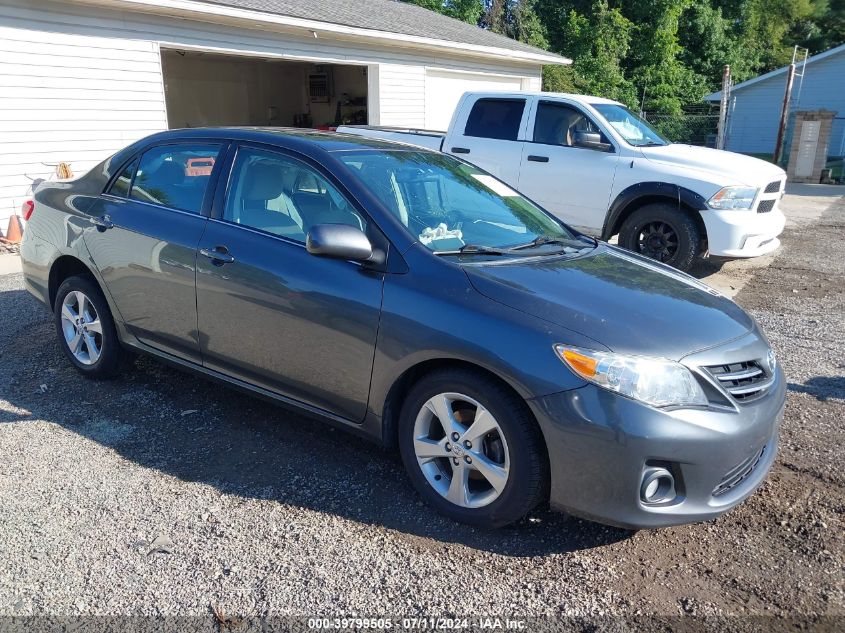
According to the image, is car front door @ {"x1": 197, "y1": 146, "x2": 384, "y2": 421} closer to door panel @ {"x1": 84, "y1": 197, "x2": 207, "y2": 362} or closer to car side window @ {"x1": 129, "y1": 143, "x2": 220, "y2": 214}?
door panel @ {"x1": 84, "y1": 197, "x2": 207, "y2": 362}

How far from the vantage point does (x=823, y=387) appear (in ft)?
15.8

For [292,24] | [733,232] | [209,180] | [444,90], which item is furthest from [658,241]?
[444,90]

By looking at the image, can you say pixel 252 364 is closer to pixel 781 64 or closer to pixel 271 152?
→ pixel 271 152

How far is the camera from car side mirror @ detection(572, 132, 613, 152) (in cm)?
797

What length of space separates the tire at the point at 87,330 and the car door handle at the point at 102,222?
1.28 feet

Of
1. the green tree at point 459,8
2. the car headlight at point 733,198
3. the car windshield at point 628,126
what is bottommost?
the car headlight at point 733,198

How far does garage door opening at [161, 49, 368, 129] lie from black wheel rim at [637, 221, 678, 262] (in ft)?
34.0

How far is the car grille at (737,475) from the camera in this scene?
2881 mm

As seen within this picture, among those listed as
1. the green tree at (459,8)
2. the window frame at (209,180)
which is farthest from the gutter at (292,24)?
the green tree at (459,8)

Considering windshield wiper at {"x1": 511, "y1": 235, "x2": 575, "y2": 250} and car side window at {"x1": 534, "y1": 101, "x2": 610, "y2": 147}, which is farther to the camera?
car side window at {"x1": 534, "y1": 101, "x2": 610, "y2": 147}

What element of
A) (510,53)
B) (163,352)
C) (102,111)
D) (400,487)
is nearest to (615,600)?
(400,487)

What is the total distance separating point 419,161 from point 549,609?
2.60 metres

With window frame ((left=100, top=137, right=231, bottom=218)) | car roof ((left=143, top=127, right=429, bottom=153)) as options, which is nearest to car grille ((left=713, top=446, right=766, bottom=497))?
car roof ((left=143, top=127, right=429, bottom=153))

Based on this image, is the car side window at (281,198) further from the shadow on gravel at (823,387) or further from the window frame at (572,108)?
the window frame at (572,108)
